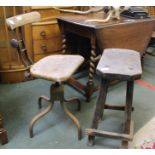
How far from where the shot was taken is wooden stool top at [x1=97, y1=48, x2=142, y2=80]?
56.6 inches

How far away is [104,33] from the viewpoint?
2.13m

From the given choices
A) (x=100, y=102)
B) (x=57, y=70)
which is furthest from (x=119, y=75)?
(x=57, y=70)

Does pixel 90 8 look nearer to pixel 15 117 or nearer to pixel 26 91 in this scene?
pixel 26 91

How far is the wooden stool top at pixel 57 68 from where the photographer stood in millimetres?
1598

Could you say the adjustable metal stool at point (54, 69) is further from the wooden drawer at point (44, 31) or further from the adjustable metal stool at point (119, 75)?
the wooden drawer at point (44, 31)

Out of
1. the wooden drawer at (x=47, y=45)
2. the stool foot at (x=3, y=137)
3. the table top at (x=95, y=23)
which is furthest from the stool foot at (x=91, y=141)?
the wooden drawer at (x=47, y=45)

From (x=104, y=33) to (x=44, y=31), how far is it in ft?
2.58

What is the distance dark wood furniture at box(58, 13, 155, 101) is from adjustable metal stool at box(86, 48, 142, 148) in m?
0.35

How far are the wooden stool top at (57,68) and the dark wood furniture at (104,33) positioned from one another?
1.14ft

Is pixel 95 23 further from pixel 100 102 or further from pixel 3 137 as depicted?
pixel 3 137

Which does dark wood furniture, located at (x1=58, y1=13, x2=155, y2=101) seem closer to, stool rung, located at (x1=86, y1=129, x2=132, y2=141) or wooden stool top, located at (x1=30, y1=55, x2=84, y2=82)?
wooden stool top, located at (x1=30, y1=55, x2=84, y2=82)

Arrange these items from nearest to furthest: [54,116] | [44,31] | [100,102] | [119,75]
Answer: [119,75], [100,102], [54,116], [44,31]

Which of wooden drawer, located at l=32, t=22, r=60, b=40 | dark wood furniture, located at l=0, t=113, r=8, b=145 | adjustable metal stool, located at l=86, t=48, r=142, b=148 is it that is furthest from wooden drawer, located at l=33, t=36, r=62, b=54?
dark wood furniture, located at l=0, t=113, r=8, b=145
